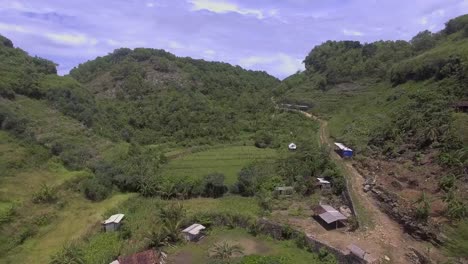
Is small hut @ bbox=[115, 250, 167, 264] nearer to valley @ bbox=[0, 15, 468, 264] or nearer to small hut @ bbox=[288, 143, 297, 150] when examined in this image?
valley @ bbox=[0, 15, 468, 264]

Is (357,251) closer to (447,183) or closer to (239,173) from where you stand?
(447,183)

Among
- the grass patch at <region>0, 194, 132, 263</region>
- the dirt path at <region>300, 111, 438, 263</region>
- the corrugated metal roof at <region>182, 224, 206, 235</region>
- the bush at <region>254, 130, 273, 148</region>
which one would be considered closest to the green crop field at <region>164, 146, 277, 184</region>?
the bush at <region>254, 130, 273, 148</region>

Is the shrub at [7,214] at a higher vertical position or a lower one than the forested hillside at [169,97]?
lower

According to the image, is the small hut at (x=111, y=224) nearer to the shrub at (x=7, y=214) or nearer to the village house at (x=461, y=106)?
the shrub at (x=7, y=214)

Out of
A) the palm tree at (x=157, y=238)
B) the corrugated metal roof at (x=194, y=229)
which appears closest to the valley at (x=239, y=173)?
the palm tree at (x=157, y=238)

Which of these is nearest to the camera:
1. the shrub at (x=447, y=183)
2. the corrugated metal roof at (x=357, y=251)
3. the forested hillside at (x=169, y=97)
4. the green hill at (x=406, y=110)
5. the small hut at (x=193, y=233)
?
the corrugated metal roof at (x=357, y=251)

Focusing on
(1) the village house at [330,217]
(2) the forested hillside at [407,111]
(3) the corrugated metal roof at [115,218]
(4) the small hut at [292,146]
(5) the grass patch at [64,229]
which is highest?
(2) the forested hillside at [407,111]

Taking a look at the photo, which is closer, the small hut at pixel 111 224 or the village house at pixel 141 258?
the village house at pixel 141 258

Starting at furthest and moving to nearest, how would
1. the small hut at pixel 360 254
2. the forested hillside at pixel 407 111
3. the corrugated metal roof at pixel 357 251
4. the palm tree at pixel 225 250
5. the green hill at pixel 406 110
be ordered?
the green hill at pixel 406 110
the forested hillside at pixel 407 111
the palm tree at pixel 225 250
the corrugated metal roof at pixel 357 251
the small hut at pixel 360 254
